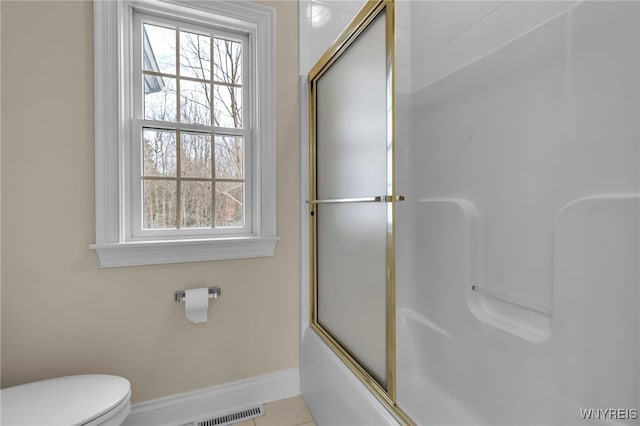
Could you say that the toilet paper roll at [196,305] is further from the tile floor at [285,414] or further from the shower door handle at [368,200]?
the shower door handle at [368,200]

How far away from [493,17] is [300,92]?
3.17 feet

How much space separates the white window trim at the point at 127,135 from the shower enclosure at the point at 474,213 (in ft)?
0.72

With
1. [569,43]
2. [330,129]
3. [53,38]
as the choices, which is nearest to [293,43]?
[330,129]

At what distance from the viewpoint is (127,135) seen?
142 cm

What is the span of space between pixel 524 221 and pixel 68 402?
1.84 metres

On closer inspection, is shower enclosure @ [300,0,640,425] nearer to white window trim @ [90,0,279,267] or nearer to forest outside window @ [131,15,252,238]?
white window trim @ [90,0,279,267]

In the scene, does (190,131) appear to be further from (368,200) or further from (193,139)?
(368,200)

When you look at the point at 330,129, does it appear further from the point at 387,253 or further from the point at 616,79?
the point at 616,79

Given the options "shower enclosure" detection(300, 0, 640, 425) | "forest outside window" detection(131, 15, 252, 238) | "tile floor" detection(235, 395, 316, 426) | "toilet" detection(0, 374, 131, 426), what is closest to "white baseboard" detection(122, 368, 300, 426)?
"tile floor" detection(235, 395, 316, 426)

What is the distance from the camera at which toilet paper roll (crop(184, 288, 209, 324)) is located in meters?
1.43

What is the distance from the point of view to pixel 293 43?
166 centimetres

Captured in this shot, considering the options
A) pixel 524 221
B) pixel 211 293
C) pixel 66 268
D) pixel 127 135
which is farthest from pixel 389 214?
pixel 66 268

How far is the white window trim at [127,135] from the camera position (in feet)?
4.36

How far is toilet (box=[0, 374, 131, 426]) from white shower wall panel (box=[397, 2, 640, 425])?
1256 mm
